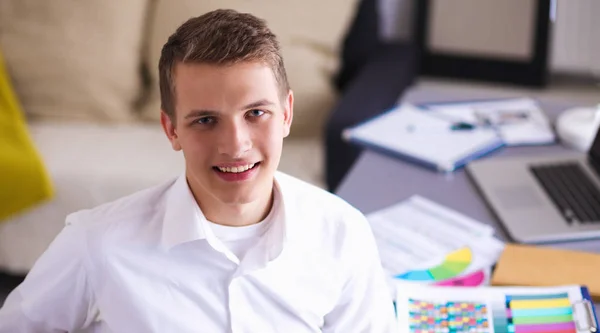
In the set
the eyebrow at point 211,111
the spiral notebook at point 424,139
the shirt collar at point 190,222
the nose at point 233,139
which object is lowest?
the spiral notebook at point 424,139

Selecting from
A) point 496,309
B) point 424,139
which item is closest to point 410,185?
point 424,139

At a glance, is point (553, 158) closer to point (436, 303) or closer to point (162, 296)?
point (436, 303)

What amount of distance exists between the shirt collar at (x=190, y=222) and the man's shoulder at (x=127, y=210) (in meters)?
0.02

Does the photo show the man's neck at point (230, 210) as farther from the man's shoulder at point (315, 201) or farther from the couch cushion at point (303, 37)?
the couch cushion at point (303, 37)

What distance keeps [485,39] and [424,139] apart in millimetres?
932

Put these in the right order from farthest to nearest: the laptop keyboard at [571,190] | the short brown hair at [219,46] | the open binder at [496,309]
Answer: the laptop keyboard at [571,190] → the open binder at [496,309] → the short brown hair at [219,46]

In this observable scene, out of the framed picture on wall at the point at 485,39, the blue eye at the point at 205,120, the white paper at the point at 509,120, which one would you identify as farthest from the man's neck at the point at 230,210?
the framed picture on wall at the point at 485,39

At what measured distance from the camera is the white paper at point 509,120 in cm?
164

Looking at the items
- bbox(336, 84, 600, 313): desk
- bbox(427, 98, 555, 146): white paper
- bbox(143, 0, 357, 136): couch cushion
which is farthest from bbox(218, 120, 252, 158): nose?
bbox(143, 0, 357, 136): couch cushion

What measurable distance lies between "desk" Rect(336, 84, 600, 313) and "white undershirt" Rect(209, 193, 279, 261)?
45 centimetres

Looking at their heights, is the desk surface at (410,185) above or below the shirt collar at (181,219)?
below

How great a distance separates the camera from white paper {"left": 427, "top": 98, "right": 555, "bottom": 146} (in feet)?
5.39

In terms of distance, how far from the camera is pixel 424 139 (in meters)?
1.62

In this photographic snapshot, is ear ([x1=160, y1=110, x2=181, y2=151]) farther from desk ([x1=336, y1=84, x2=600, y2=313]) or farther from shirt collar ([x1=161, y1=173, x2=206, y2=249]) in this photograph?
desk ([x1=336, y1=84, x2=600, y2=313])
